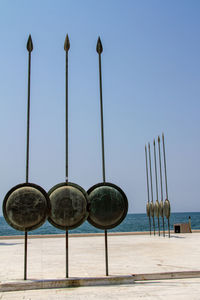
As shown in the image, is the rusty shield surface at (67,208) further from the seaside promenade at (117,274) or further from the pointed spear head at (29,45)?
the pointed spear head at (29,45)

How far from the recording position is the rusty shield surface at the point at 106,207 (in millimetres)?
10781

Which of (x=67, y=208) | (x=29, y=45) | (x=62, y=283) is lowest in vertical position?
(x=62, y=283)

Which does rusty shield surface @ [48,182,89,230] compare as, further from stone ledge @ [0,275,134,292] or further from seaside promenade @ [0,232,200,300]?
seaside promenade @ [0,232,200,300]

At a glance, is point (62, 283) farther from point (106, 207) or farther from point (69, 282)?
point (106, 207)

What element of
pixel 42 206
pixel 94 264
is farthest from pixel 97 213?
pixel 94 264

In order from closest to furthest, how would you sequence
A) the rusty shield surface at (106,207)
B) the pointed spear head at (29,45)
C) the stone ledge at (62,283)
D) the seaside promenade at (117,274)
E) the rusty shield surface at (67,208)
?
the seaside promenade at (117,274) < the stone ledge at (62,283) < the rusty shield surface at (67,208) < the rusty shield surface at (106,207) < the pointed spear head at (29,45)

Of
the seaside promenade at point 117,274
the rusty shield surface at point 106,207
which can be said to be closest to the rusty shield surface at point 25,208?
the rusty shield surface at point 106,207

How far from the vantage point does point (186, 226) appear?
32656 mm

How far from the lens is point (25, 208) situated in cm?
1015

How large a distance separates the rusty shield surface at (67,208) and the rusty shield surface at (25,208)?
0.27 meters

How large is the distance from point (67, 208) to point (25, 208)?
127 cm

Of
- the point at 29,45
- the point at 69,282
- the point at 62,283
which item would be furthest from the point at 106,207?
the point at 29,45

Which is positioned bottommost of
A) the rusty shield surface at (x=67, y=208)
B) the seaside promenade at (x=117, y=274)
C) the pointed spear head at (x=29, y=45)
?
the seaside promenade at (x=117, y=274)

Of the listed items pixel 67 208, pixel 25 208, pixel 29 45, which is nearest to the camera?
pixel 25 208
